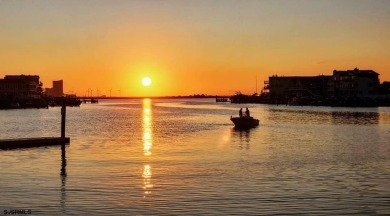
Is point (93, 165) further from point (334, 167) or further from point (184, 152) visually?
point (334, 167)

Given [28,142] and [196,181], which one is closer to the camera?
[196,181]

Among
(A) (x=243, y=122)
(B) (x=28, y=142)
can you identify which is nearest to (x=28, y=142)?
(B) (x=28, y=142)

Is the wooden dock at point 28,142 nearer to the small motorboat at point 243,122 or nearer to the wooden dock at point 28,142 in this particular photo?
the wooden dock at point 28,142

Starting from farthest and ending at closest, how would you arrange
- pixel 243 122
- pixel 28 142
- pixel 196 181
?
pixel 243 122
pixel 28 142
pixel 196 181

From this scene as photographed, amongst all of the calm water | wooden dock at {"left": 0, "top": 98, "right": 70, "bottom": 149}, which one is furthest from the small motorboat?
wooden dock at {"left": 0, "top": 98, "right": 70, "bottom": 149}

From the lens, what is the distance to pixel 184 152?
162ft

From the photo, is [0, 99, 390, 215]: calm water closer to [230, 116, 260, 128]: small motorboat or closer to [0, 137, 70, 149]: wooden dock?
[0, 137, 70, 149]: wooden dock

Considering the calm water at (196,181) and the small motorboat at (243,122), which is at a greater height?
the small motorboat at (243,122)

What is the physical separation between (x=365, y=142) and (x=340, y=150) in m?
11.6

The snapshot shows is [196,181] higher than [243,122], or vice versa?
[243,122]

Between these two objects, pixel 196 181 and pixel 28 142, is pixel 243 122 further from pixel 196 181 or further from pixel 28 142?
pixel 196 181

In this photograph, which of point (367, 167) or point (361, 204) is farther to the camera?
point (367, 167)

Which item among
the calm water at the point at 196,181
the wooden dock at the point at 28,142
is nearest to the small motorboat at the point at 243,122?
the calm water at the point at 196,181

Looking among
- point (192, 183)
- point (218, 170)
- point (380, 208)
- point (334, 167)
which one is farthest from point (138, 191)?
point (334, 167)
